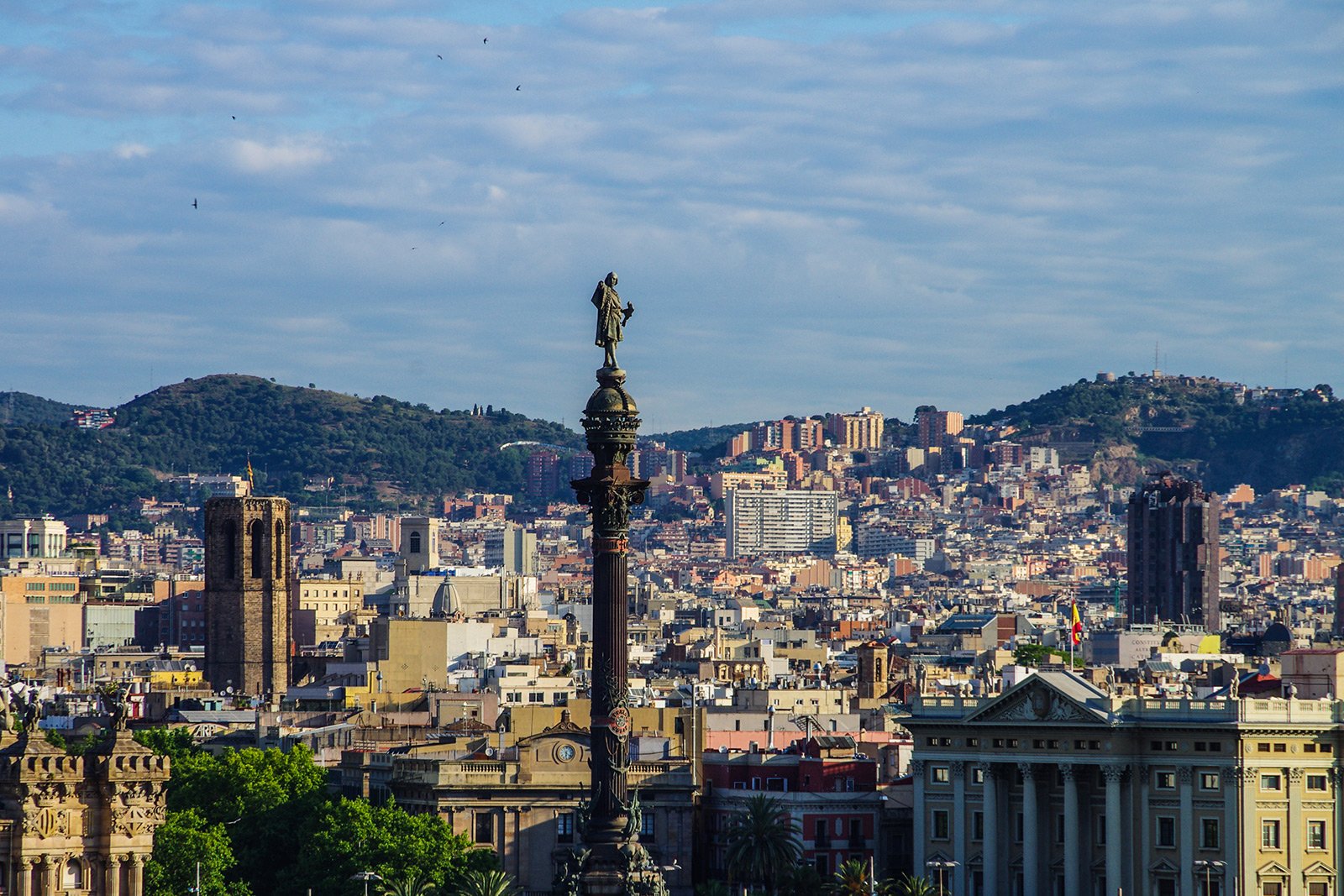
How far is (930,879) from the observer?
109m

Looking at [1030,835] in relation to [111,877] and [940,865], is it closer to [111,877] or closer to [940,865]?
[940,865]

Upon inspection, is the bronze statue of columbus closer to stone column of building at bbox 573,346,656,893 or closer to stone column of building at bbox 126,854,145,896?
stone column of building at bbox 573,346,656,893

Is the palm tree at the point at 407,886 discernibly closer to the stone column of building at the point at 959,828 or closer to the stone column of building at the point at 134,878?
the stone column of building at the point at 134,878

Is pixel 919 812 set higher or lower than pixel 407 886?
higher

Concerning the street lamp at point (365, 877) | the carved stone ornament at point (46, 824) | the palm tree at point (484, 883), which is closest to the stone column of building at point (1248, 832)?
the palm tree at point (484, 883)

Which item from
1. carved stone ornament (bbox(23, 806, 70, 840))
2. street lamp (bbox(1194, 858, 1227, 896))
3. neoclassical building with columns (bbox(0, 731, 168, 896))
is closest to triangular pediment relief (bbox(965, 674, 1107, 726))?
street lamp (bbox(1194, 858, 1227, 896))

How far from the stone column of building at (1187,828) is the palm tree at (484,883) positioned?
19057 mm

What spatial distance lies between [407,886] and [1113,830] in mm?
22601

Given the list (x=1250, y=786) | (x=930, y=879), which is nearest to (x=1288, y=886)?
(x=1250, y=786)

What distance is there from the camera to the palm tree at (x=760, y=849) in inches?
4299

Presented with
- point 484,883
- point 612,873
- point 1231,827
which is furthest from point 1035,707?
point 612,873

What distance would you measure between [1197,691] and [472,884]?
152 feet

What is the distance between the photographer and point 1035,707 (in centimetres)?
10994

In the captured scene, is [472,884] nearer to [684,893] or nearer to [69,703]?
[684,893]
